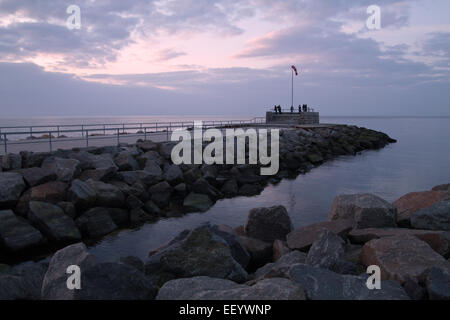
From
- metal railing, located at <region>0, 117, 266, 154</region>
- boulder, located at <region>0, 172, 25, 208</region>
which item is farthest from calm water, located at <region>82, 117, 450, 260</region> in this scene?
metal railing, located at <region>0, 117, 266, 154</region>

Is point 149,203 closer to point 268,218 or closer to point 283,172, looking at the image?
point 268,218

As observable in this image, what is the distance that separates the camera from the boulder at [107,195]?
35.3 ft

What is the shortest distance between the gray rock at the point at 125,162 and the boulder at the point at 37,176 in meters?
3.15

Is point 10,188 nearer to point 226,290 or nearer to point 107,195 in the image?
point 107,195

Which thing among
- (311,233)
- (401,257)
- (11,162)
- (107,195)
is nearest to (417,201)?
(311,233)

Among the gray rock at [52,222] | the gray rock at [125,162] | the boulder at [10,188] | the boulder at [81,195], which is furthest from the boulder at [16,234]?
the gray rock at [125,162]

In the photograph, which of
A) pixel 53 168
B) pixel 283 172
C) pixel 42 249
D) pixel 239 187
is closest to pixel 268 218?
pixel 42 249

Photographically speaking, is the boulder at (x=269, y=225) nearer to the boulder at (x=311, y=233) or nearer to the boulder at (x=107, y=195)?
the boulder at (x=311, y=233)

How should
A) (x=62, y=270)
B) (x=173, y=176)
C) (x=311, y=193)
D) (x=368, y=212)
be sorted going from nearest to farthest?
1. (x=62, y=270)
2. (x=368, y=212)
3. (x=173, y=176)
4. (x=311, y=193)

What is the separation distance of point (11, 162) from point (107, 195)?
359 centimetres

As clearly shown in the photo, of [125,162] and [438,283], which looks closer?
[438,283]

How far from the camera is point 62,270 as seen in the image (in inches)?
166

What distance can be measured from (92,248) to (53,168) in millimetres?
3909

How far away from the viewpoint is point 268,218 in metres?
7.57
